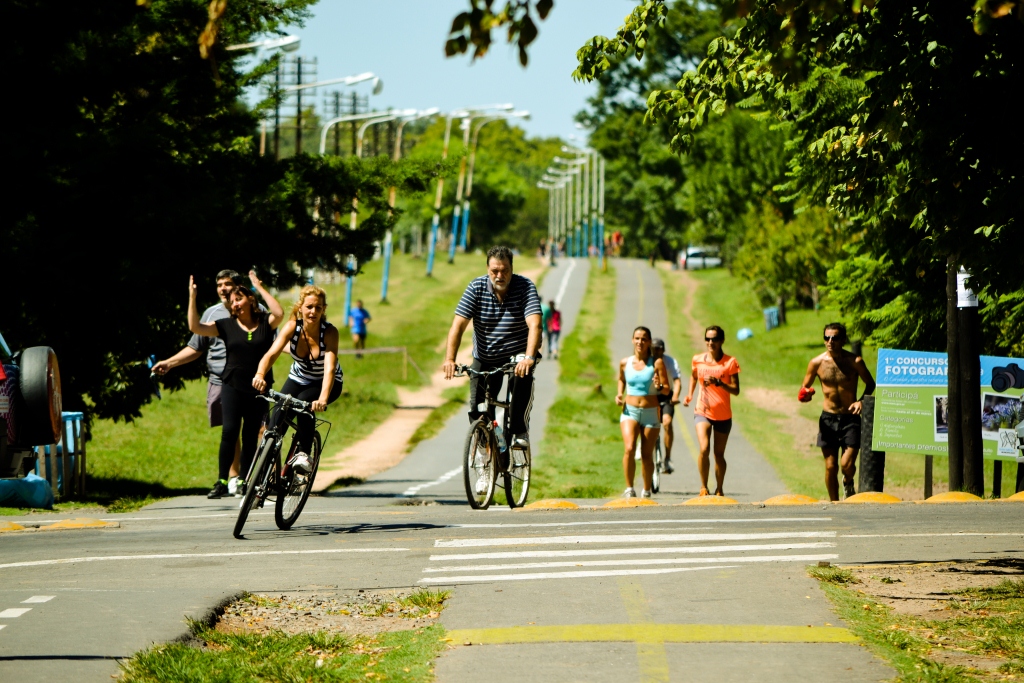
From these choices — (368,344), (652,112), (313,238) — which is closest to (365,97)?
(368,344)

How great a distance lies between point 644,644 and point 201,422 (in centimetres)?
2325

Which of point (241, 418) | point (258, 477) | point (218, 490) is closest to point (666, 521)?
point (258, 477)

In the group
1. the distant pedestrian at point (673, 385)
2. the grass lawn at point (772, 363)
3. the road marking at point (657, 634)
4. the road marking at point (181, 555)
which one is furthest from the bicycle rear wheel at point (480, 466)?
the grass lawn at point (772, 363)

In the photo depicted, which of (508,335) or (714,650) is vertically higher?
(508,335)

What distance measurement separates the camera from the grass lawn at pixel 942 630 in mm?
5867

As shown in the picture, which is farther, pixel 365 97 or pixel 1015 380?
pixel 365 97

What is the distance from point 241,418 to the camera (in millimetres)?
Result: 12312

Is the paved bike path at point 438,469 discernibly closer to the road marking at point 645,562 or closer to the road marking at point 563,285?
the road marking at point 645,562

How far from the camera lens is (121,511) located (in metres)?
12.3

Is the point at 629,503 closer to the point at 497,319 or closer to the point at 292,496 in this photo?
the point at 497,319

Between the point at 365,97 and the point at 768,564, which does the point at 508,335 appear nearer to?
the point at 768,564

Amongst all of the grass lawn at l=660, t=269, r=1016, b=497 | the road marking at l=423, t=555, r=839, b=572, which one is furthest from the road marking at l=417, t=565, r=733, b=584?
the grass lawn at l=660, t=269, r=1016, b=497

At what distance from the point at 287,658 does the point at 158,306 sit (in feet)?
31.6

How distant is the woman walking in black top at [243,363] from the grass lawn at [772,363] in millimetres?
8259
